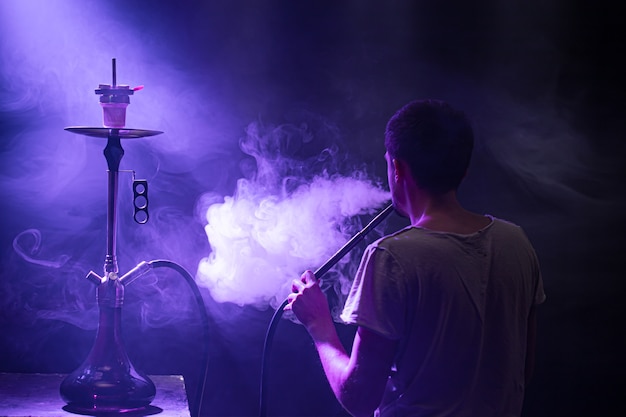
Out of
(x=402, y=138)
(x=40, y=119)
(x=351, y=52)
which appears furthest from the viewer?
(x=351, y=52)

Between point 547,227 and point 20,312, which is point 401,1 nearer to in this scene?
point 547,227

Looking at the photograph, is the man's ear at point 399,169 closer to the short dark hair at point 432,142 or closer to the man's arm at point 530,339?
the short dark hair at point 432,142

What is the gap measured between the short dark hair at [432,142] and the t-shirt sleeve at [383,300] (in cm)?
24

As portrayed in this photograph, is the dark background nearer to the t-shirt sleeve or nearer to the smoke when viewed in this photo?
the smoke

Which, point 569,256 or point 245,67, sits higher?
point 245,67

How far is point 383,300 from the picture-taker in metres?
1.57

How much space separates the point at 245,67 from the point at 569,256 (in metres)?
1.80

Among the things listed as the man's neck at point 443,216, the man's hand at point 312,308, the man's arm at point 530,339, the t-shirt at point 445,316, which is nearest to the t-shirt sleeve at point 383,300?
the t-shirt at point 445,316

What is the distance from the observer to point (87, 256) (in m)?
3.06

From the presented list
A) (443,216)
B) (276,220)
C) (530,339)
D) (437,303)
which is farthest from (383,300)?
(276,220)

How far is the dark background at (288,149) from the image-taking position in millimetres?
3029

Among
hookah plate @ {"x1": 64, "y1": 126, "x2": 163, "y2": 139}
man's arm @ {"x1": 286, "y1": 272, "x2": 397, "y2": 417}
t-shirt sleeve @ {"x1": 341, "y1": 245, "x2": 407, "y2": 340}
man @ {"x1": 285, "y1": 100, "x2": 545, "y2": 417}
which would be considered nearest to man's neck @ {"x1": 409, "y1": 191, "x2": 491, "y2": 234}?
man @ {"x1": 285, "y1": 100, "x2": 545, "y2": 417}

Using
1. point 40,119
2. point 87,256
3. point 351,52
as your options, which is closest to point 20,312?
point 87,256

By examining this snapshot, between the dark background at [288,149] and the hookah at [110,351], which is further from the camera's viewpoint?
the dark background at [288,149]
